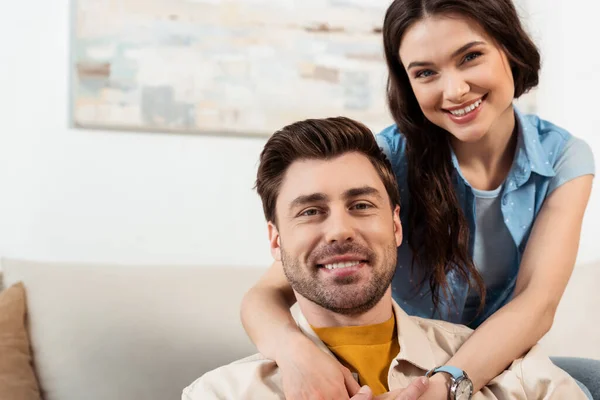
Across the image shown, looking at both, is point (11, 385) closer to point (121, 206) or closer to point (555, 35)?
point (121, 206)

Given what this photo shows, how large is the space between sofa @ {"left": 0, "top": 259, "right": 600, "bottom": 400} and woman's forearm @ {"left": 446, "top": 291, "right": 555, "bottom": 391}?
88 centimetres

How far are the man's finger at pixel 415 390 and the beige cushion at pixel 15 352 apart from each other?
114cm

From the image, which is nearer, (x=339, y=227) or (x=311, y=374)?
(x=311, y=374)

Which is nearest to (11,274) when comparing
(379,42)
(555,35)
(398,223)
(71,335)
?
(71,335)

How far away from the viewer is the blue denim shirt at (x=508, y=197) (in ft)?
5.29

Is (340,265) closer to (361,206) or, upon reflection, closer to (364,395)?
(361,206)

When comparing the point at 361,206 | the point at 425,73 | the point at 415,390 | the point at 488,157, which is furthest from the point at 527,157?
the point at 415,390

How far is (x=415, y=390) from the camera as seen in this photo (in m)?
1.23

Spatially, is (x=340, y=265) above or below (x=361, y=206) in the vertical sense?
below

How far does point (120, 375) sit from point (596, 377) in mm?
1274

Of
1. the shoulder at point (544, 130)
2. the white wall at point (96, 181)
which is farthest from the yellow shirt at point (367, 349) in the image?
the white wall at point (96, 181)

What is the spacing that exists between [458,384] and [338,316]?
0.96 feet

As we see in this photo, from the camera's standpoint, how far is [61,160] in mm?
2299

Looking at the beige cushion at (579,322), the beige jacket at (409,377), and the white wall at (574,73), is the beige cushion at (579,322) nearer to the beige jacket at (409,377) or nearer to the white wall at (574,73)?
the white wall at (574,73)
